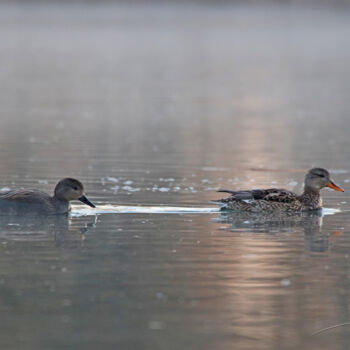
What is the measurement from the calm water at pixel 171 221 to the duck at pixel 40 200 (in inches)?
7.8

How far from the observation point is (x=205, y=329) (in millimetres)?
8117

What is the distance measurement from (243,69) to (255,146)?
2690 centimetres

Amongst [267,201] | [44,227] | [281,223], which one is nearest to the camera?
[44,227]

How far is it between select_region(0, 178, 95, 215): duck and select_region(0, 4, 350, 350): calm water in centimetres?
20

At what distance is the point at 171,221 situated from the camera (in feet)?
41.3

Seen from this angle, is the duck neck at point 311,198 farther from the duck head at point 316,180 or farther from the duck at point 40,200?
the duck at point 40,200

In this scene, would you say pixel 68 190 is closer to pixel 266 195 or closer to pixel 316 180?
pixel 266 195

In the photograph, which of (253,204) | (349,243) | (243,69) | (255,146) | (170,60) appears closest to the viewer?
(349,243)

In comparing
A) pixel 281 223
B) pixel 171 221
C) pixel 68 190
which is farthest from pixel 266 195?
pixel 68 190

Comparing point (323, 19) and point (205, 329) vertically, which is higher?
point (323, 19)

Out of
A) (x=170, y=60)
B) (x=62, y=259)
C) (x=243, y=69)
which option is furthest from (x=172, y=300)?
(x=170, y=60)

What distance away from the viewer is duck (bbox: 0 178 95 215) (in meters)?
12.8

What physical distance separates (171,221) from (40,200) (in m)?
1.58

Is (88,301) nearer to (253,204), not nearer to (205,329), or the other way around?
(205,329)
